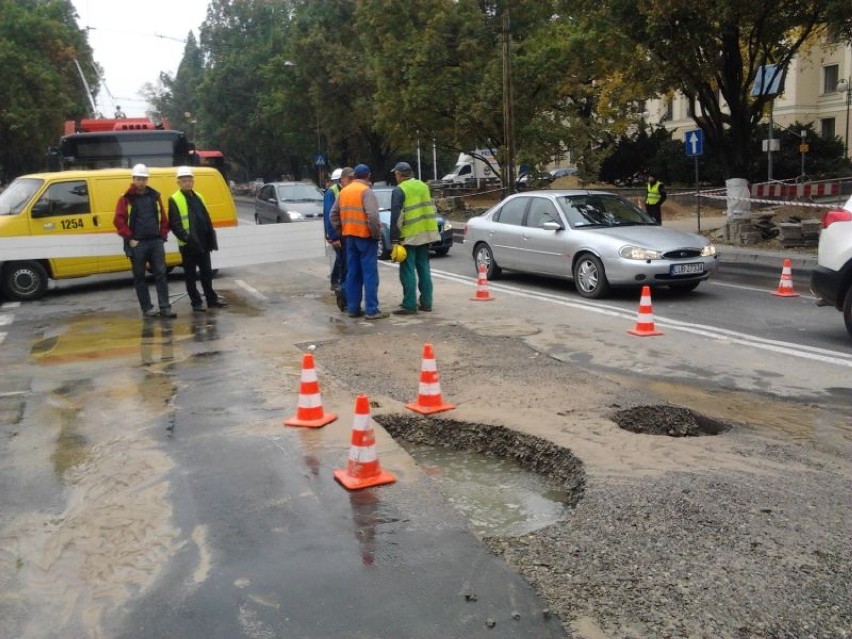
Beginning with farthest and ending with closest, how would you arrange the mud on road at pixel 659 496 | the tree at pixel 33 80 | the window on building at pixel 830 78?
the window on building at pixel 830 78, the tree at pixel 33 80, the mud on road at pixel 659 496

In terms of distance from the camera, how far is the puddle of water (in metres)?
4.43

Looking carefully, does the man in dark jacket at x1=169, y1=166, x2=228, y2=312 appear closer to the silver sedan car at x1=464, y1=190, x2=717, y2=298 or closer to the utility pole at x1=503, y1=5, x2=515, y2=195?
the silver sedan car at x1=464, y1=190, x2=717, y2=298

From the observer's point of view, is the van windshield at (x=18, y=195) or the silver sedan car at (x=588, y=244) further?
the van windshield at (x=18, y=195)

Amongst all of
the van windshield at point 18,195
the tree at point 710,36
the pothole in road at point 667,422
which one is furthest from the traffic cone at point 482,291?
the tree at point 710,36

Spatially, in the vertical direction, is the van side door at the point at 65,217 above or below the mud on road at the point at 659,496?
above

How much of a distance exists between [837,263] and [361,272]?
5300mm

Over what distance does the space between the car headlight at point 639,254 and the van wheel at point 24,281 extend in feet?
28.8

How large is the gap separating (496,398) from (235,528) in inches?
110

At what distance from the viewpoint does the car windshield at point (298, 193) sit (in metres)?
22.9

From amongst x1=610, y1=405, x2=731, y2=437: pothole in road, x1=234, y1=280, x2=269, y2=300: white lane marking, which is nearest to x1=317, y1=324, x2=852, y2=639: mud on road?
x1=610, y1=405, x2=731, y2=437: pothole in road

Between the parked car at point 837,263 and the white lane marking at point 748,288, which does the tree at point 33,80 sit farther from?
the parked car at point 837,263

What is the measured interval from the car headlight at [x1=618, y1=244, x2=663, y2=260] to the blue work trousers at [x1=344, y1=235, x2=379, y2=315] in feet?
11.1

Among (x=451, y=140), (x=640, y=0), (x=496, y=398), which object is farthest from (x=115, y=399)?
(x=451, y=140)

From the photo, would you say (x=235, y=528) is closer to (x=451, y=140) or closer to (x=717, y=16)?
(x=717, y=16)
